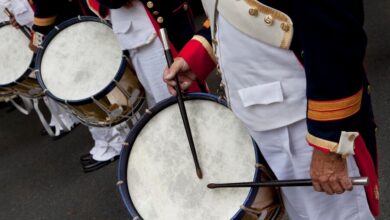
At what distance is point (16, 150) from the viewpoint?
373cm

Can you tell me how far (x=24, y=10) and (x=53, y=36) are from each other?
28.3 inches

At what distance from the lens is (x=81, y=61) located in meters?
2.25

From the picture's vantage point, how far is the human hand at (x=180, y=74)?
4.68ft

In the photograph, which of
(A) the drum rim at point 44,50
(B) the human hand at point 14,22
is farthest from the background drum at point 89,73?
(B) the human hand at point 14,22

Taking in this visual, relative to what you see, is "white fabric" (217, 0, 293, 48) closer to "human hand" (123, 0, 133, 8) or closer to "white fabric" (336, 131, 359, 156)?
"white fabric" (336, 131, 359, 156)

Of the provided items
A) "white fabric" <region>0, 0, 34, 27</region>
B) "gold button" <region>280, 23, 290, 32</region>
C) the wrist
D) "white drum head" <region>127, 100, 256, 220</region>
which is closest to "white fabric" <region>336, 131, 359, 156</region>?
the wrist

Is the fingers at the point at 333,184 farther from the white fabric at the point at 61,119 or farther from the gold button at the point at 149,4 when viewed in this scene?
the white fabric at the point at 61,119

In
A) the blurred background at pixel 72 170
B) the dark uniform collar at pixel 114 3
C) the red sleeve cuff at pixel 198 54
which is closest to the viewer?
the red sleeve cuff at pixel 198 54

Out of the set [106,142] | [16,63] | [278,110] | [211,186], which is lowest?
[106,142]

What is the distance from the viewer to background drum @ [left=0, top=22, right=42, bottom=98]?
9.23 feet

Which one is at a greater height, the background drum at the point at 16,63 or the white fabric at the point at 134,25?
the white fabric at the point at 134,25

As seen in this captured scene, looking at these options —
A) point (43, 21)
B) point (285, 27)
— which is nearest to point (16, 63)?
point (43, 21)

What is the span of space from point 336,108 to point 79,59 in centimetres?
153

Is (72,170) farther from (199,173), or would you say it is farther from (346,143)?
(346,143)
